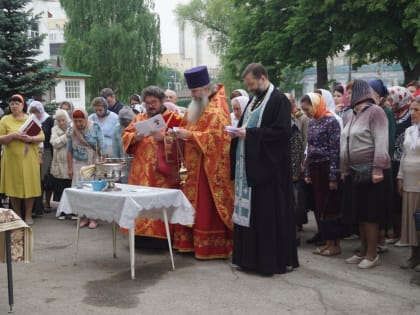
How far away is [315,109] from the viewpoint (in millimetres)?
6402

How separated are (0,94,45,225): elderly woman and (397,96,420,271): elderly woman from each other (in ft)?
16.5

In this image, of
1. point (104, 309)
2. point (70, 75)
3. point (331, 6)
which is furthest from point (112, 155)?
point (70, 75)

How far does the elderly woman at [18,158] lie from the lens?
8195mm

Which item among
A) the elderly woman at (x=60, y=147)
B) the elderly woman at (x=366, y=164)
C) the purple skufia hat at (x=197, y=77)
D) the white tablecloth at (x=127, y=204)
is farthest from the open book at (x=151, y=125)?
the elderly woman at (x=60, y=147)

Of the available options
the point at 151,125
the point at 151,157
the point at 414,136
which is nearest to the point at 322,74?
the point at 151,157

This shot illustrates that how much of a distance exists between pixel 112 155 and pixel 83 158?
47 cm

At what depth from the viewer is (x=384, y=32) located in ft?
62.4

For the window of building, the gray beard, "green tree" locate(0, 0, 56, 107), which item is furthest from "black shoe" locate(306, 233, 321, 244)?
the window of building

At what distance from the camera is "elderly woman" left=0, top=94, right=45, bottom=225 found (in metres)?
8.20

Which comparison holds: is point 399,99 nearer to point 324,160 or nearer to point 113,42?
point 324,160

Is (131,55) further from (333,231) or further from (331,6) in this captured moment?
(333,231)

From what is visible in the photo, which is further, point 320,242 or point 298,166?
point 320,242

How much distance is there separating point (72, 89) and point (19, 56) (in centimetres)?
3119

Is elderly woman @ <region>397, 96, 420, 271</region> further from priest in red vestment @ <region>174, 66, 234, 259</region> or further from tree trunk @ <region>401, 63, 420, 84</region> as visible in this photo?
tree trunk @ <region>401, 63, 420, 84</region>
